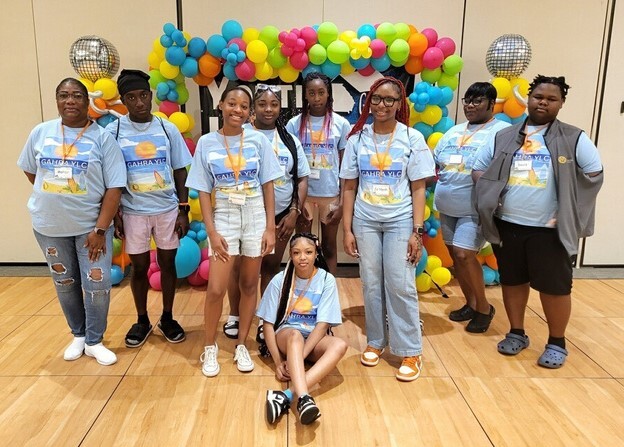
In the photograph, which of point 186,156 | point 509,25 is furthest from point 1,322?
point 509,25

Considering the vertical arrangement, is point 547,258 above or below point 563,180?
below

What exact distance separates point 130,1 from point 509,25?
3.32m

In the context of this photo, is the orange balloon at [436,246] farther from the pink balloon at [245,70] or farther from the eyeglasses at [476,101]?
the pink balloon at [245,70]

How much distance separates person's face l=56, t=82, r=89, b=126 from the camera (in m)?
2.50

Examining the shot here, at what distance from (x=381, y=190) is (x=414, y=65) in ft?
5.79

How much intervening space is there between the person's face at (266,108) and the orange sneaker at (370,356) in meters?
1.49

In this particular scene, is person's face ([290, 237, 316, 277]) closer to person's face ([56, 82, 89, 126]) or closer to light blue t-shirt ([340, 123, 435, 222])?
light blue t-shirt ([340, 123, 435, 222])

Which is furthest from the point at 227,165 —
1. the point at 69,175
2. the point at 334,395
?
the point at 334,395

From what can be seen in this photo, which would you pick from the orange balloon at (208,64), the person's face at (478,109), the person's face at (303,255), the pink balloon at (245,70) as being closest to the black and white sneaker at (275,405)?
the person's face at (303,255)

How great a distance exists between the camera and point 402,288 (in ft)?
8.72

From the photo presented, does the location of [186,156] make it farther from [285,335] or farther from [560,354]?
[560,354]

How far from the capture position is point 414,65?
3.96 metres

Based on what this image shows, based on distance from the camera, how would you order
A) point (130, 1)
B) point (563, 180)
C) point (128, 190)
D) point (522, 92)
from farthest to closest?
point (130, 1), point (522, 92), point (128, 190), point (563, 180)

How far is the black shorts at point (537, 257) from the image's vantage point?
267 cm
